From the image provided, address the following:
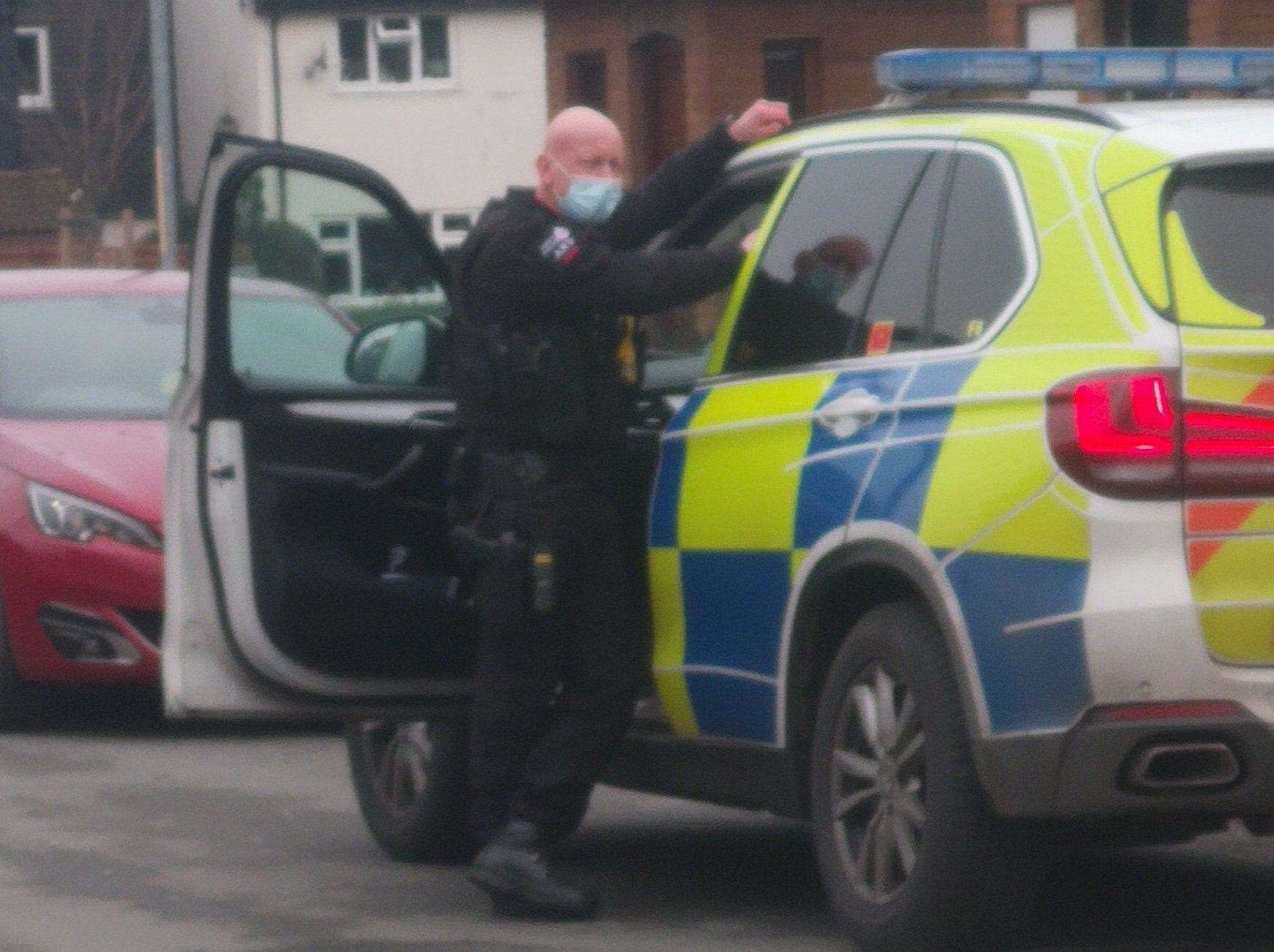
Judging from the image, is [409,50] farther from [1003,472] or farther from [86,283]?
[1003,472]

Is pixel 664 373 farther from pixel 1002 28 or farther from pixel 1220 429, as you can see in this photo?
pixel 1002 28

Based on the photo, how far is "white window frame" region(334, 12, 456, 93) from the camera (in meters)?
51.5

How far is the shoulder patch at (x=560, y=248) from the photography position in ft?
22.0

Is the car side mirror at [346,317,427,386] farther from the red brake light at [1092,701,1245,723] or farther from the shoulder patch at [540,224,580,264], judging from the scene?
the red brake light at [1092,701,1245,723]

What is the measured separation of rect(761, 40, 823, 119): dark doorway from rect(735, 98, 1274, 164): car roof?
33038 millimetres

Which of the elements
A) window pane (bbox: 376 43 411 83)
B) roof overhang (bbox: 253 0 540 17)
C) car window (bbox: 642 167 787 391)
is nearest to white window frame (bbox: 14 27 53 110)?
window pane (bbox: 376 43 411 83)

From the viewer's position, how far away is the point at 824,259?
6.54m

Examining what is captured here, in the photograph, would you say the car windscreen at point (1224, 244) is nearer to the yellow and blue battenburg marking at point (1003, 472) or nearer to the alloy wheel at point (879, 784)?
the yellow and blue battenburg marking at point (1003, 472)

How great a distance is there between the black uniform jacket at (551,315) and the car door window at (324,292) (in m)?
0.51

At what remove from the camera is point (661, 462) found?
6816 mm

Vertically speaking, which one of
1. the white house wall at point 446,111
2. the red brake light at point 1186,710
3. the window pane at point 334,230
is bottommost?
the white house wall at point 446,111

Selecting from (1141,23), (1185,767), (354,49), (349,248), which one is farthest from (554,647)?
(354,49)

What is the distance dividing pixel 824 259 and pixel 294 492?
1.49 meters

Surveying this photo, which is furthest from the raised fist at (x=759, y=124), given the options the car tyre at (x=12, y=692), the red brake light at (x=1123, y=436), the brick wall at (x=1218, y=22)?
the brick wall at (x=1218, y=22)
